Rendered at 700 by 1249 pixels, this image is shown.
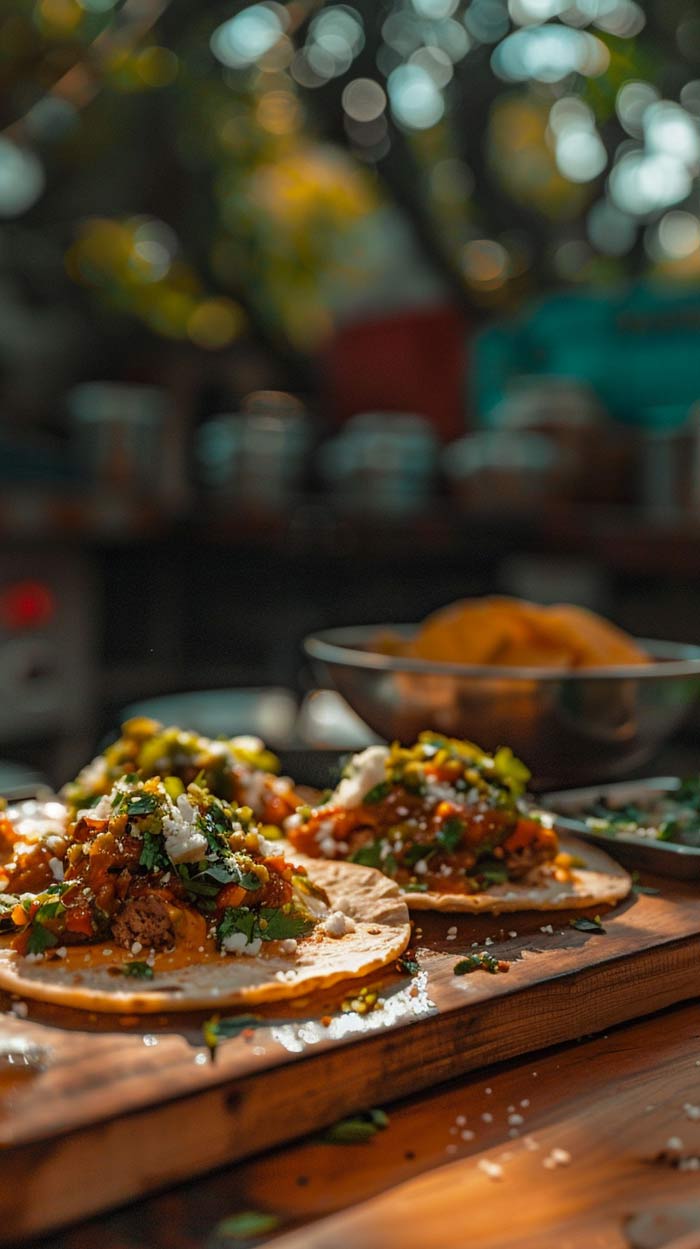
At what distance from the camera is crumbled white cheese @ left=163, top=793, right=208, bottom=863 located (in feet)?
4.75

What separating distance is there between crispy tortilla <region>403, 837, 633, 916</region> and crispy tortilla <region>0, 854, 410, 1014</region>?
12cm

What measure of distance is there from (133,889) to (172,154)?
720 centimetres

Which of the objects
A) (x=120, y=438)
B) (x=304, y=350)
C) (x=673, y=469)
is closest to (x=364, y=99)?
(x=304, y=350)

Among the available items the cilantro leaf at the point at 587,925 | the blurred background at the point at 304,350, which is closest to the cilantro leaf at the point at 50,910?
the cilantro leaf at the point at 587,925

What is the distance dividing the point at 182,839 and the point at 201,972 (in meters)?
0.17

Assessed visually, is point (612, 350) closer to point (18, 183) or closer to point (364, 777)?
point (18, 183)

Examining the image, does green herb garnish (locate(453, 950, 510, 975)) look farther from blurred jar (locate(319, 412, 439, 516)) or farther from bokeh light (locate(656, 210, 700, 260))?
bokeh light (locate(656, 210, 700, 260))

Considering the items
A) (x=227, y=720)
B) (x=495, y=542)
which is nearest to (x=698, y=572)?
(x=495, y=542)

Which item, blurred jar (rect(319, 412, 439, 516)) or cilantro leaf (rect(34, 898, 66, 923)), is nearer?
cilantro leaf (rect(34, 898, 66, 923))

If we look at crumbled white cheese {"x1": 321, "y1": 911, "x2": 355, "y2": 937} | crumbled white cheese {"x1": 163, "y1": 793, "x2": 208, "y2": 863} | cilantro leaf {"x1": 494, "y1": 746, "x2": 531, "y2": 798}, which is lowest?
crumbled white cheese {"x1": 321, "y1": 911, "x2": 355, "y2": 937}

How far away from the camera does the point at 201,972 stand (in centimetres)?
137

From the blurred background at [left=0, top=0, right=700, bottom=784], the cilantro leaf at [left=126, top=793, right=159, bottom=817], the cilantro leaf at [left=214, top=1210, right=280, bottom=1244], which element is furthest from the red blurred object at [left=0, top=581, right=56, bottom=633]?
the cilantro leaf at [left=214, top=1210, right=280, bottom=1244]

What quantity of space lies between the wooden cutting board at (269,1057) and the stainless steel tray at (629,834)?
Answer: 10.4 inches

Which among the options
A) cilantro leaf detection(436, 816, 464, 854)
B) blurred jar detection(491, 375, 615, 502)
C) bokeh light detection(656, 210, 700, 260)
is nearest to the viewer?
cilantro leaf detection(436, 816, 464, 854)
